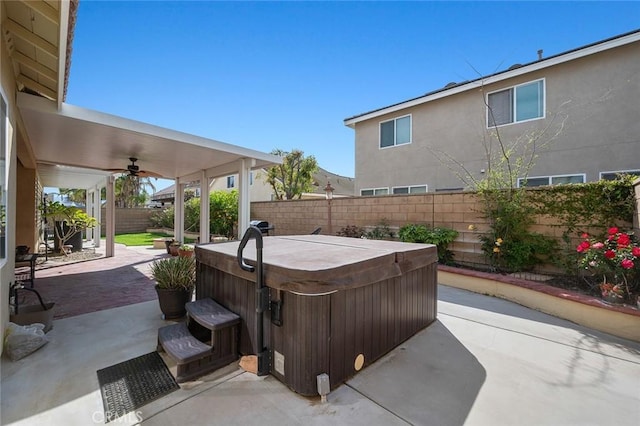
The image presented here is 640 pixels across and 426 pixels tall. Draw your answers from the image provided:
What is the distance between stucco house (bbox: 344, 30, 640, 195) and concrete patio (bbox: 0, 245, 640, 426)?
3678 mm

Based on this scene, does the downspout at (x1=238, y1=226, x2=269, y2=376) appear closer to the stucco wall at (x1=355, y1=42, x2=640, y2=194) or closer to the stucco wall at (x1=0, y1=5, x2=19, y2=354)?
the stucco wall at (x1=0, y1=5, x2=19, y2=354)

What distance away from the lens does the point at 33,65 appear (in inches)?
144

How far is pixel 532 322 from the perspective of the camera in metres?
3.92

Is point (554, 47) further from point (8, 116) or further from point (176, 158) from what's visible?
point (8, 116)

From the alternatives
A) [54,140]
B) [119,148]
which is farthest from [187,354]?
[54,140]

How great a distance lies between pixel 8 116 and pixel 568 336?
23.2ft

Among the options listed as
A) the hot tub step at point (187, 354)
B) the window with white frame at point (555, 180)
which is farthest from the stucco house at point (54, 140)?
the window with white frame at point (555, 180)

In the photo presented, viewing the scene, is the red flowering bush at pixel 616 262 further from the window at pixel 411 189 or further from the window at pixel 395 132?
the window at pixel 395 132

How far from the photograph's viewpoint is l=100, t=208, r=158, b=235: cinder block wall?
17.8 m

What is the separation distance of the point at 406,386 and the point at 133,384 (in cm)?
233

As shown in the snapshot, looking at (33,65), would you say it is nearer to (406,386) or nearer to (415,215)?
(406,386)

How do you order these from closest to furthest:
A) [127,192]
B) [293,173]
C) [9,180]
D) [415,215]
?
[9,180] → [415,215] → [293,173] → [127,192]

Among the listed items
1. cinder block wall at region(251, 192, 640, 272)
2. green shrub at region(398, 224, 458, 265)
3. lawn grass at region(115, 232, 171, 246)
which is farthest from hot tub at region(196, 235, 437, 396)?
lawn grass at region(115, 232, 171, 246)

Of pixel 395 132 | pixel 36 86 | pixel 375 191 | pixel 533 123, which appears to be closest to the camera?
pixel 36 86
